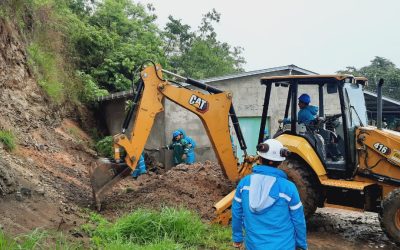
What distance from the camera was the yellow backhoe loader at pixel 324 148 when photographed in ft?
22.2

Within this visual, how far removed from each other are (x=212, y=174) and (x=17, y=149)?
3.93 meters

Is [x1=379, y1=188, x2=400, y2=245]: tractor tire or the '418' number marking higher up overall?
the '418' number marking

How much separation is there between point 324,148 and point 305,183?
0.74 meters

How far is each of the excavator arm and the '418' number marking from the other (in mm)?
2217

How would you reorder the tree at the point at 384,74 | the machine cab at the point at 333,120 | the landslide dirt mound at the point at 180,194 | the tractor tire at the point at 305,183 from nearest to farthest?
the tractor tire at the point at 305,183, the machine cab at the point at 333,120, the landslide dirt mound at the point at 180,194, the tree at the point at 384,74

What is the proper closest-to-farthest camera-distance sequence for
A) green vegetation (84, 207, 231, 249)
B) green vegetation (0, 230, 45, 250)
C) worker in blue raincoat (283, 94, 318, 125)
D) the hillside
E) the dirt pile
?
green vegetation (0, 230, 45, 250) < green vegetation (84, 207, 231, 249) < the dirt pile < the hillside < worker in blue raincoat (283, 94, 318, 125)

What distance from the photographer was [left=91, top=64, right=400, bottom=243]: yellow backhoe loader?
677 centimetres

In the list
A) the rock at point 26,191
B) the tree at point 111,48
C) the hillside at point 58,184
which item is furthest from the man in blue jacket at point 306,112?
the tree at point 111,48

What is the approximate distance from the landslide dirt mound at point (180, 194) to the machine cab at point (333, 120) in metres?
1.79

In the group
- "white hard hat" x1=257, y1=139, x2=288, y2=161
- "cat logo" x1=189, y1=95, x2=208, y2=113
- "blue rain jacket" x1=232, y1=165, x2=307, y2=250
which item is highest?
"cat logo" x1=189, y1=95, x2=208, y2=113

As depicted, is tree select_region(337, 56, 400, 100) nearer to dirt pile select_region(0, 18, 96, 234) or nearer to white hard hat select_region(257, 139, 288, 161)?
dirt pile select_region(0, 18, 96, 234)

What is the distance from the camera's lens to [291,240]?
12.5ft

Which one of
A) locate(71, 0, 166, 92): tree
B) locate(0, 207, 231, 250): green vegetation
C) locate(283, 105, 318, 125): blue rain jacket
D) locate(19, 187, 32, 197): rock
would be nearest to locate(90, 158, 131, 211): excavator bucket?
locate(0, 207, 231, 250): green vegetation

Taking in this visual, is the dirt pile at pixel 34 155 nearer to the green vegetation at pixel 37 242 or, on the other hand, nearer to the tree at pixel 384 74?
the green vegetation at pixel 37 242
